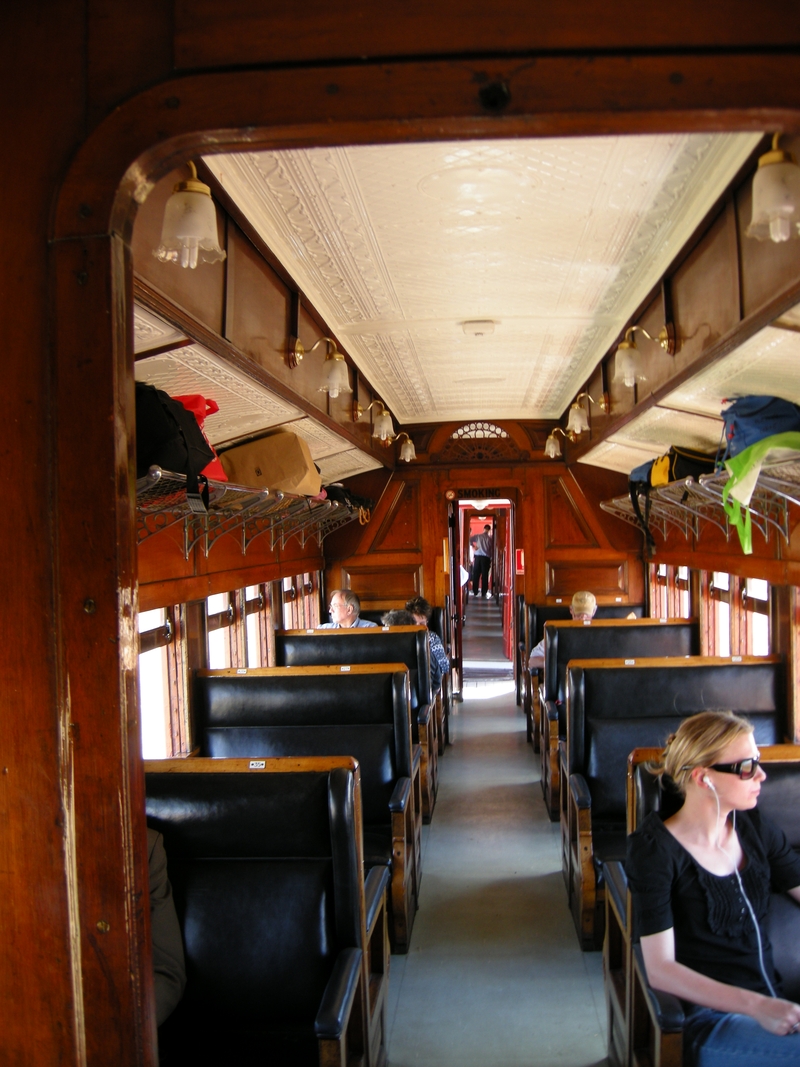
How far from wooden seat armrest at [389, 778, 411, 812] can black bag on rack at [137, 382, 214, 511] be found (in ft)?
5.95

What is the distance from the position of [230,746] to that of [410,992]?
1.42 metres

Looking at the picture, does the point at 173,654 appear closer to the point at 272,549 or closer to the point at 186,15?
the point at 272,549

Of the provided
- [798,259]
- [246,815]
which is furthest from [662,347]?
[246,815]

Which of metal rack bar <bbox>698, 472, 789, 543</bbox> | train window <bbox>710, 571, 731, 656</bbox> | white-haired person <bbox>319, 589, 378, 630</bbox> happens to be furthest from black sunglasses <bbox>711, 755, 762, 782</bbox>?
white-haired person <bbox>319, 589, 378, 630</bbox>

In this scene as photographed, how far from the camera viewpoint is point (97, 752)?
1224 mm

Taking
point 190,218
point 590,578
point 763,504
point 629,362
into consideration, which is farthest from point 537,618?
point 190,218

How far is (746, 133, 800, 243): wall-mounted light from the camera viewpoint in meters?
1.79

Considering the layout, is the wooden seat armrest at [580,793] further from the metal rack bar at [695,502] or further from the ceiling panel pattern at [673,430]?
the ceiling panel pattern at [673,430]

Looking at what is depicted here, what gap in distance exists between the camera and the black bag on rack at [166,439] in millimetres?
2420

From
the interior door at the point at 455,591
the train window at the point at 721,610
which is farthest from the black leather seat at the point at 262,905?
the interior door at the point at 455,591

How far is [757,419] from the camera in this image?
3047 mm

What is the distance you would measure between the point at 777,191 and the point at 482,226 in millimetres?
1343

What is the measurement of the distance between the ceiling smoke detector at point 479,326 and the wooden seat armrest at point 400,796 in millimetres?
2509

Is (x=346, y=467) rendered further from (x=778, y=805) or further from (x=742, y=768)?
(x=742, y=768)
